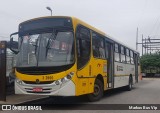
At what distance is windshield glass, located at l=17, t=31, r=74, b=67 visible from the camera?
428 inches

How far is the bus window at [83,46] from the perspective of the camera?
11352 millimetres

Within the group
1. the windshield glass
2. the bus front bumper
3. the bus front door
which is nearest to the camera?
the bus front bumper

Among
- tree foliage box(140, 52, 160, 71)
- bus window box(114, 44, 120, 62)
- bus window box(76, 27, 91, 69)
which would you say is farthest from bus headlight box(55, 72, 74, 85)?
tree foliage box(140, 52, 160, 71)

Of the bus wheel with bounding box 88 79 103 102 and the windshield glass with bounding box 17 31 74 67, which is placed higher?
the windshield glass with bounding box 17 31 74 67

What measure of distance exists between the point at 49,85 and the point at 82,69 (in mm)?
1430

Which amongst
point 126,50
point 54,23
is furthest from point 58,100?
point 126,50

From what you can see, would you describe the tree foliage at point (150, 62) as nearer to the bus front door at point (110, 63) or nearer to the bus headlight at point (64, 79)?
the bus front door at point (110, 63)

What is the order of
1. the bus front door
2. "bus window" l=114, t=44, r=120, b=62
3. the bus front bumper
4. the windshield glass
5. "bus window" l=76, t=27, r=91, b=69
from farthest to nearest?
"bus window" l=114, t=44, r=120, b=62, the bus front door, "bus window" l=76, t=27, r=91, b=69, the windshield glass, the bus front bumper

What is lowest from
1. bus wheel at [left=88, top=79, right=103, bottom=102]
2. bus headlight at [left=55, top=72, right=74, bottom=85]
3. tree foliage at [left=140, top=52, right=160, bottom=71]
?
bus wheel at [left=88, top=79, right=103, bottom=102]

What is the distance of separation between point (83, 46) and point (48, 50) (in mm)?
1492

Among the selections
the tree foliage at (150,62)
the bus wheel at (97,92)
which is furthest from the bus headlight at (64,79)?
the tree foliage at (150,62)

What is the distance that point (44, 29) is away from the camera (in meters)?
11.5

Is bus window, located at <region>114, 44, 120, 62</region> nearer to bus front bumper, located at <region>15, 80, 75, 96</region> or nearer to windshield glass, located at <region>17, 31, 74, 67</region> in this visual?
windshield glass, located at <region>17, 31, 74, 67</region>

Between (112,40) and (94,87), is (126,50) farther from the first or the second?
(94,87)
